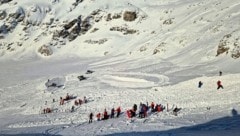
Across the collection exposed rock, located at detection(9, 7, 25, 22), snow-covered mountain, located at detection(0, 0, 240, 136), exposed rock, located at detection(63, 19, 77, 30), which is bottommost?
snow-covered mountain, located at detection(0, 0, 240, 136)

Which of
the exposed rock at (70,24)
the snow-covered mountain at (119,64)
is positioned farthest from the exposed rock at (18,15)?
the exposed rock at (70,24)

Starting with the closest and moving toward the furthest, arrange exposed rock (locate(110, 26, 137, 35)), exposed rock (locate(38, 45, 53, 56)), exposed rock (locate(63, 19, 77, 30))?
exposed rock (locate(110, 26, 137, 35)) → exposed rock (locate(38, 45, 53, 56)) → exposed rock (locate(63, 19, 77, 30))

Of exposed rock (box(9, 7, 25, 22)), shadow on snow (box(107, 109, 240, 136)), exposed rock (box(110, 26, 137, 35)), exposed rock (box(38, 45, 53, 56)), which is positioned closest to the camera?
shadow on snow (box(107, 109, 240, 136))

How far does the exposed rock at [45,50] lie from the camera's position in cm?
8550

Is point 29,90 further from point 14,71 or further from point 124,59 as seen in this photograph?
point 14,71

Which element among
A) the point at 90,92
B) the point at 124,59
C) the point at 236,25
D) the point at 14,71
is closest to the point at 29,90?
the point at 90,92

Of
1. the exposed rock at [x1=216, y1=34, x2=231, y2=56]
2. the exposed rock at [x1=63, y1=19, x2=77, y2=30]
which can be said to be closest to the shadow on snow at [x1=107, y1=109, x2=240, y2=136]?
the exposed rock at [x1=216, y1=34, x2=231, y2=56]

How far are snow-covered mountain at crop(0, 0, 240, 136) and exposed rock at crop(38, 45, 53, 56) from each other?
0.74 feet

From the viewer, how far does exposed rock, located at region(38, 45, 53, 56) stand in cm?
8550

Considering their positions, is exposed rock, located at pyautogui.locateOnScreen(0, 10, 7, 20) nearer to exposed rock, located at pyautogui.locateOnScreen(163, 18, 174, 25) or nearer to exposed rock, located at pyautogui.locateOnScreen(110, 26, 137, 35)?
exposed rock, located at pyautogui.locateOnScreen(110, 26, 137, 35)

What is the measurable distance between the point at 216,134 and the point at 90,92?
77.2 ft

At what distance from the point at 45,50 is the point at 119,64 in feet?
98.2

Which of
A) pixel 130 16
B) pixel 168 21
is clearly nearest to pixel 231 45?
pixel 168 21

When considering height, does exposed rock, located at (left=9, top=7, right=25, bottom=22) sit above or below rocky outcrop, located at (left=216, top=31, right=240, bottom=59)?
above
